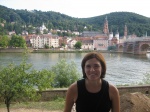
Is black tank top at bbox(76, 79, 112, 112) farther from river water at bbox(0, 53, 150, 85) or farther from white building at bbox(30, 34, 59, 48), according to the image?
white building at bbox(30, 34, 59, 48)

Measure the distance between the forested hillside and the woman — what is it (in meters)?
129

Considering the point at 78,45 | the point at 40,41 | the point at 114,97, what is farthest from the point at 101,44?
the point at 114,97

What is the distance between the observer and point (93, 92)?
1.90 metres

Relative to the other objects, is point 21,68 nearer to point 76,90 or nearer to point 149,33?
point 76,90

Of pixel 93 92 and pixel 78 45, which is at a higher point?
pixel 93 92

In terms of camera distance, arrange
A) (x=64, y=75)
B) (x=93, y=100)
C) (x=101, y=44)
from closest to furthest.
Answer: (x=93, y=100), (x=64, y=75), (x=101, y=44)

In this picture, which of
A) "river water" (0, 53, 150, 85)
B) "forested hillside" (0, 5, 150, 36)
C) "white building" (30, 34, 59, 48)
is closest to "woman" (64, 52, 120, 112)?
"river water" (0, 53, 150, 85)

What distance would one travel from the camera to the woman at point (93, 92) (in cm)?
190

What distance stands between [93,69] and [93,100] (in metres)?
0.23

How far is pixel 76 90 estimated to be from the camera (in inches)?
75.8

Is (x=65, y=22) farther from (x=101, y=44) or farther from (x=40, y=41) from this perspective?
(x=40, y=41)

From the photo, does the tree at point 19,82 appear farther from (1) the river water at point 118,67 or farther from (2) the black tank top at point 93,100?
(2) the black tank top at point 93,100

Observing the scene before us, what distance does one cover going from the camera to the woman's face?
1902mm

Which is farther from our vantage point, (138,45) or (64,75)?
(138,45)
